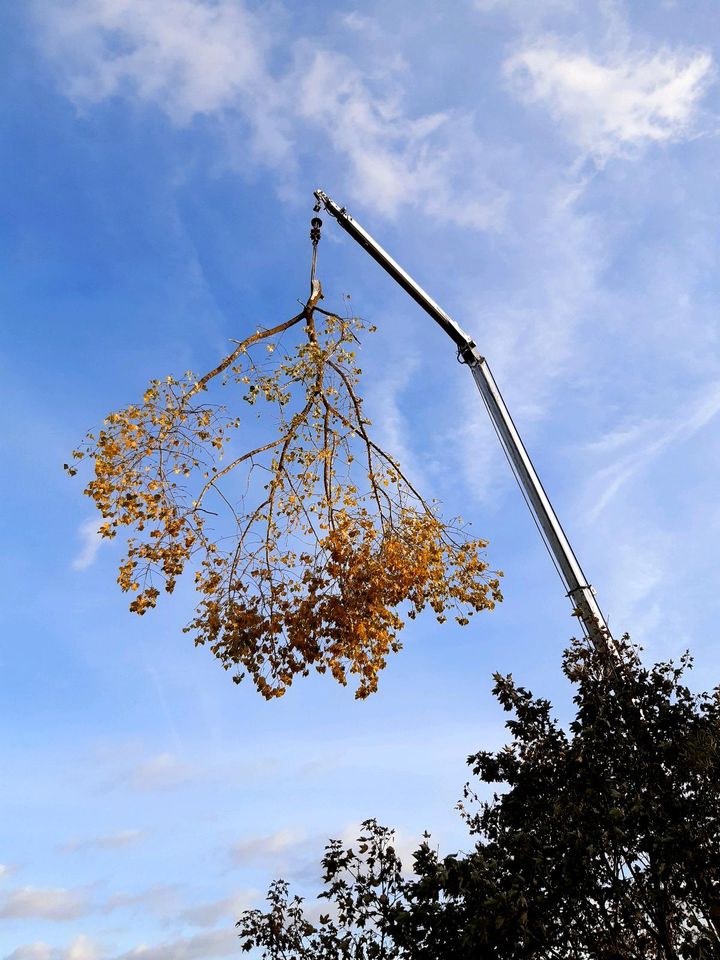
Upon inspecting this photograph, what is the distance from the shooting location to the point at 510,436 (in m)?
10.4

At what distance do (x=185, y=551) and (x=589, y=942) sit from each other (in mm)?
6406

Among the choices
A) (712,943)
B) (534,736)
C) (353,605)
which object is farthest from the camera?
(353,605)

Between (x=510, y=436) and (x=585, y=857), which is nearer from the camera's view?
(x=585, y=857)

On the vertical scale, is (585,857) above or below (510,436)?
below

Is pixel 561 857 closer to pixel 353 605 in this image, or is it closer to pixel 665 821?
pixel 665 821

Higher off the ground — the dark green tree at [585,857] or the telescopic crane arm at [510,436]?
the telescopic crane arm at [510,436]

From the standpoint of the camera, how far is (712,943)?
673 centimetres

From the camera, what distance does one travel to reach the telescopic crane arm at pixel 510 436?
29.9 feet

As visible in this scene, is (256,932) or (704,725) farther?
(256,932)

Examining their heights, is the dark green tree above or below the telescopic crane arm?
below

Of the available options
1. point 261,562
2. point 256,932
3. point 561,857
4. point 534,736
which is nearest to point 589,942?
point 561,857

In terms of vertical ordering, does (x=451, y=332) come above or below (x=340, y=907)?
above

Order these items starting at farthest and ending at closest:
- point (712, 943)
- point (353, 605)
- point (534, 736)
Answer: point (353, 605) < point (534, 736) < point (712, 943)

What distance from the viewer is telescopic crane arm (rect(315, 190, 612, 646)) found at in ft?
29.9
